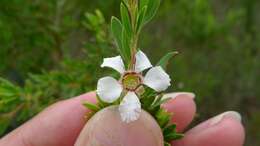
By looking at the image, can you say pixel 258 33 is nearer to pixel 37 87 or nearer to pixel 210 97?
pixel 210 97

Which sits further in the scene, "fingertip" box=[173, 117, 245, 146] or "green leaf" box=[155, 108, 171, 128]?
"fingertip" box=[173, 117, 245, 146]

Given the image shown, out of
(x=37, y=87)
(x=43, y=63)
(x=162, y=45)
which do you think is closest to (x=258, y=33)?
(x=162, y=45)

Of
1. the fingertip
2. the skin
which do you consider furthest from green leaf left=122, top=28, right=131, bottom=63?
the fingertip

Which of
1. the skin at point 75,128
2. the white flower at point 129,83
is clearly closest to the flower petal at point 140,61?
the white flower at point 129,83

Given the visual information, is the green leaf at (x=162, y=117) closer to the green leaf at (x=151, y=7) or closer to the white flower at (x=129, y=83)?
the white flower at (x=129, y=83)

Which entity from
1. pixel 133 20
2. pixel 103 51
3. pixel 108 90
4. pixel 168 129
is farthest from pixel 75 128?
pixel 133 20

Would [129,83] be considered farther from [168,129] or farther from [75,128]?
[75,128]

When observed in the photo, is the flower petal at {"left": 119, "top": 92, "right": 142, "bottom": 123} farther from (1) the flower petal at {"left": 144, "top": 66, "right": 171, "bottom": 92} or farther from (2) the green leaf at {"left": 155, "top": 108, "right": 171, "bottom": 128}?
(2) the green leaf at {"left": 155, "top": 108, "right": 171, "bottom": 128}
